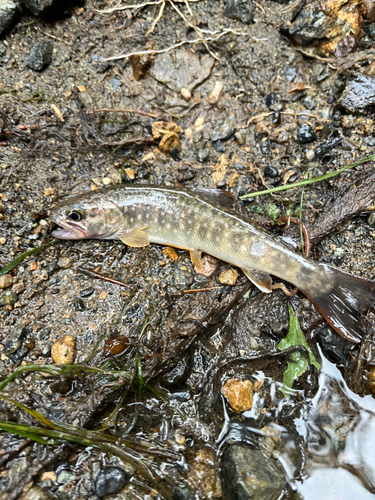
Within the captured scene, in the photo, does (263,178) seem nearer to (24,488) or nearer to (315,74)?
(315,74)

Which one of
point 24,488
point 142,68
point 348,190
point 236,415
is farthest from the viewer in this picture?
point 142,68

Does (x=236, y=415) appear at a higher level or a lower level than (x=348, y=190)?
lower

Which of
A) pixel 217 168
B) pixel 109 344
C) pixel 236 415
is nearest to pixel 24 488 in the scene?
pixel 109 344

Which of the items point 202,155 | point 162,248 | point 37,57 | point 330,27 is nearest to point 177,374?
point 162,248

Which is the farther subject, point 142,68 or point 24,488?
point 142,68

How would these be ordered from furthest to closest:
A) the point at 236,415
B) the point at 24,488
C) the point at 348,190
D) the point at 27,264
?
the point at 348,190, the point at 27,264, the point at 236,415, the point at 24,488

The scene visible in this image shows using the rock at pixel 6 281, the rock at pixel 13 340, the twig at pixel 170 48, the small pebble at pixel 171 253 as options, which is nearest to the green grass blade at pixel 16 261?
the rock at pixel 6 281
